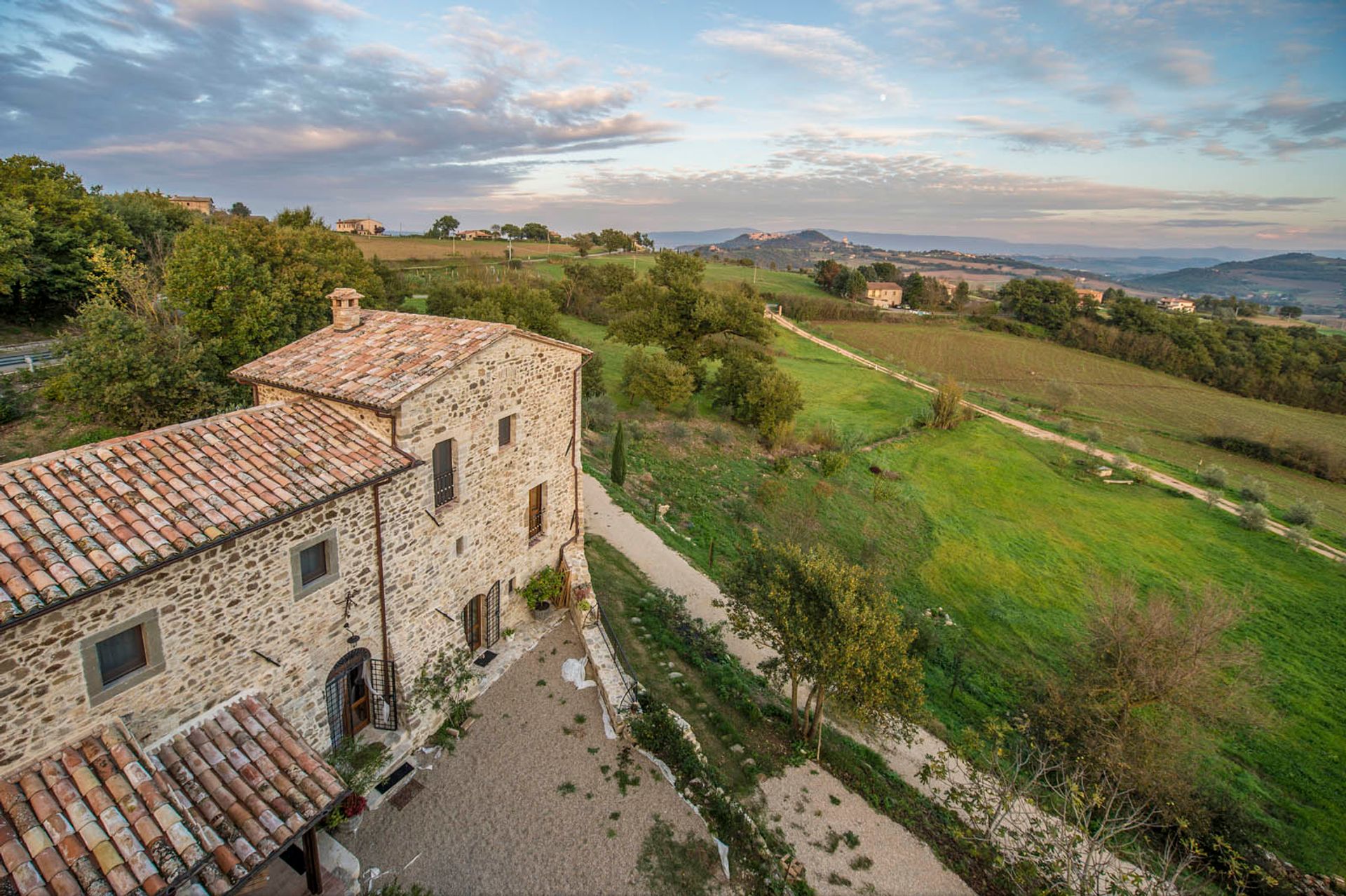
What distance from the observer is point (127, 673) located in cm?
738

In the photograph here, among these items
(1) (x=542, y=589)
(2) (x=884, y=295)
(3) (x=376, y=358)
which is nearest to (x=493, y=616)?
(1) (x=542, y=589)

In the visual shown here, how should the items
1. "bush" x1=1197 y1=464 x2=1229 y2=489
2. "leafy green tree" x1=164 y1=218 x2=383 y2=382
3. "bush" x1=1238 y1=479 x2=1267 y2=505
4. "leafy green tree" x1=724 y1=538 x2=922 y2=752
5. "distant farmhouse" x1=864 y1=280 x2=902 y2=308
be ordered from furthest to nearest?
"distant farmhouse" x1=864 y1=280 x2=902 y2=308
"bush" x1=1197 y1=464 x2=1229 y2=489
"bush" x1=1238 y1=479 x2=1267 y2=505
"leafy green tree" x1=164 y1=218 x2=383 y2=382
"leafy green tree" x1=724 y1=538 x2=922 y2=752

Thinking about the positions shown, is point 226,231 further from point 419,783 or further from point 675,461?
point 419,783

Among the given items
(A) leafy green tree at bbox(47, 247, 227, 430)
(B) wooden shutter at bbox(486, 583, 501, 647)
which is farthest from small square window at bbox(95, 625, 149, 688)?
(A) leafy green tree at bbox(47, 247, 227, 430)

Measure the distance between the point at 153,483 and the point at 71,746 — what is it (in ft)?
10.6

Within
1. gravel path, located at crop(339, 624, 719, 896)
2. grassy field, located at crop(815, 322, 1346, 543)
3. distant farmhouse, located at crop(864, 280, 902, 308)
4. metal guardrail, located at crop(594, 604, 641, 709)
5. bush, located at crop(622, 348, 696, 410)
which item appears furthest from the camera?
distant farmhouse, located at crop(864, 280, 902, 308)

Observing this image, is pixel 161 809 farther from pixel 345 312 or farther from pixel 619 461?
pixel 619 461

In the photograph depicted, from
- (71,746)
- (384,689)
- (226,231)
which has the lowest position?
(384,689)

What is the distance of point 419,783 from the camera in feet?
36.0

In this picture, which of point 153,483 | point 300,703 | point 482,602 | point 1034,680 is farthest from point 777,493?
point 153,483

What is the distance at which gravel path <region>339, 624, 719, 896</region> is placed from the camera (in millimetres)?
9594

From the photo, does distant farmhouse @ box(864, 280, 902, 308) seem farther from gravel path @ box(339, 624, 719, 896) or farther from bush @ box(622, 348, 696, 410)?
gravel path @ box(339, 624, 719, 896)

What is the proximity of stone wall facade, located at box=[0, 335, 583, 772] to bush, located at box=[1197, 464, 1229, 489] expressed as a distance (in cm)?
4926

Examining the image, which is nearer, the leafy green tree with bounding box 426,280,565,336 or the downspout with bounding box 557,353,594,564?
the downspout with bounding box 557,353,594,564
